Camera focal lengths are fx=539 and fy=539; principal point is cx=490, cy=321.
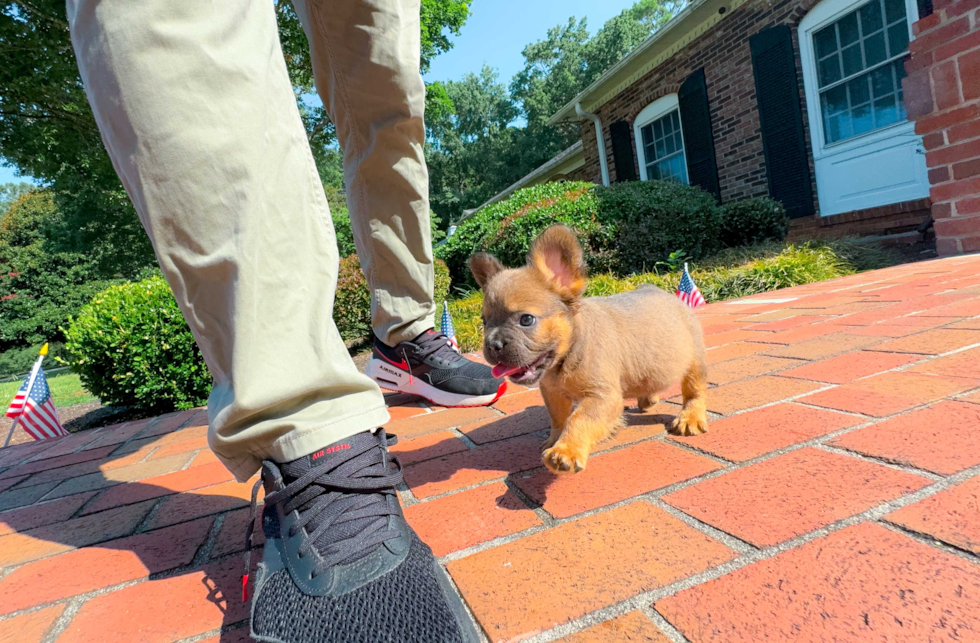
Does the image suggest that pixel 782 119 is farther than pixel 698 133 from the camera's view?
No

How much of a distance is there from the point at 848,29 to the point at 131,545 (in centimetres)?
1153

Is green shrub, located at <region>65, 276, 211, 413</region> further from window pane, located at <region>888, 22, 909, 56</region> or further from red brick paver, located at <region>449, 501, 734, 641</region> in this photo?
window pane, located at <region>888, 22, 909, 56</region>

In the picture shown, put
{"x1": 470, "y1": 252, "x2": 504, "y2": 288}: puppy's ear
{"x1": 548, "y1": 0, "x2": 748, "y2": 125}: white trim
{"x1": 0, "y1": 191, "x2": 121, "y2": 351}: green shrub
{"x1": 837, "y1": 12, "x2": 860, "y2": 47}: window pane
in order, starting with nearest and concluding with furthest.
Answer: {"x1": 470, "y1": 252, "x2": 504, "y2": 288}: puppy's ear < {"x1": 837, "y1": 12, "x2": 860, "y2": 47}: window pane < {"x1": 548, "y1": 0, "x2": 748, "y2": 125}: white trim < {"x1": 0, "y1": 191, "x2": 121, "y2": 351}: green shrub

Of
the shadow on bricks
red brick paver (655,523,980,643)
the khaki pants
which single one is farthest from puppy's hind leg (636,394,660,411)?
the shadow on bricks

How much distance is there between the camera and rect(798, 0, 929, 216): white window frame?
324 inches

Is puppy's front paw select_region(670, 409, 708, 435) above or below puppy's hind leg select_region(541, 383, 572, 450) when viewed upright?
below

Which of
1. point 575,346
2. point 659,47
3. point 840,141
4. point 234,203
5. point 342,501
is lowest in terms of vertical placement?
point 342,501

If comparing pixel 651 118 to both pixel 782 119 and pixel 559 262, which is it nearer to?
pixel 782 119

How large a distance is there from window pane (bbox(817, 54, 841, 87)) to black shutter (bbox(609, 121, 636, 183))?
540 centimetres

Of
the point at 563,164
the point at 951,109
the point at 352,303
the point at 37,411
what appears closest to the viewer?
the point at 37,411

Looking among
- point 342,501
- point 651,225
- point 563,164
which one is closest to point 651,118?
point 651,225

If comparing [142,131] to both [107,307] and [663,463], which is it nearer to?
[663,463]

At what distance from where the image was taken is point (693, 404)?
217 centimetres

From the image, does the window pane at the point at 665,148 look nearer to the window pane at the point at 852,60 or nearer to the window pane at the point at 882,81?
the window pane at the point at 852,60
